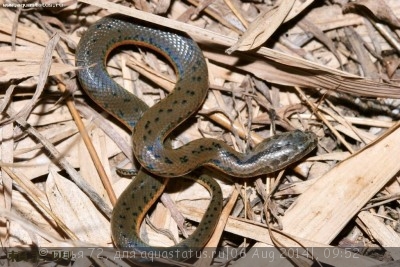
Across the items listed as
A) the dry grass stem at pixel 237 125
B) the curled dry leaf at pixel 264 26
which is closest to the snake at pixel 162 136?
the dry grass stem at pixel 237 125

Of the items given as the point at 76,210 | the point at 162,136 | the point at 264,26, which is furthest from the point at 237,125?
the point at 76,210

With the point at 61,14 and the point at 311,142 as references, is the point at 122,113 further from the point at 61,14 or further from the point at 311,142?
the point at 311,142

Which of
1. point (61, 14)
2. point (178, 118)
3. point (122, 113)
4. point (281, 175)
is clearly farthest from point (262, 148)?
point (61, 14)

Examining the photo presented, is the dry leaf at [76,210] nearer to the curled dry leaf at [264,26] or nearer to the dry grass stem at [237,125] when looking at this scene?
the dry grass stem at [237,125]

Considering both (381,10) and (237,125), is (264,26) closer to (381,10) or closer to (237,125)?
(237,125)

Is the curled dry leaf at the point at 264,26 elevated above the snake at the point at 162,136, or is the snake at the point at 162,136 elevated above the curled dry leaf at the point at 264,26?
the curled dry leaf at the point at 264,26

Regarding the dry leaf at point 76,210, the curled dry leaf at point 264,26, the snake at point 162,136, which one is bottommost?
the dry leaf at point 76,210

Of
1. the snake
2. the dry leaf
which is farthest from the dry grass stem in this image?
the snake
